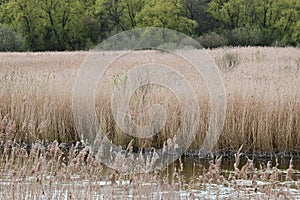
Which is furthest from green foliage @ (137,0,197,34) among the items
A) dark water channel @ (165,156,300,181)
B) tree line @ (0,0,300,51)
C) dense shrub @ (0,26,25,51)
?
dark water channel @ (165,156,300,181)

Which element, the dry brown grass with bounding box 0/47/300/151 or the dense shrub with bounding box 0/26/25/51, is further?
the dense shrub with bounding box 0/26/25/51

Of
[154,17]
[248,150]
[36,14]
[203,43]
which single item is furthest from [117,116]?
[36,14]

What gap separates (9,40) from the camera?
1608 inches

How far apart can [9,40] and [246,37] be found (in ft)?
58.6

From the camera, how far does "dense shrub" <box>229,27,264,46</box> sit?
41875 millimetres

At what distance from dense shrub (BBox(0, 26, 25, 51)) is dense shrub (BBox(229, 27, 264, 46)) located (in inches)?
644

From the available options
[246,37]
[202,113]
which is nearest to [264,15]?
[246,37]

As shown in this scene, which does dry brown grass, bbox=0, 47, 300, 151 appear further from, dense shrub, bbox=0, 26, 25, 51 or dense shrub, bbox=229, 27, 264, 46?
dense shrub, bbox=229, 27, 264, 46

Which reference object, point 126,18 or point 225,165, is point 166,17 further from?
point 225,165

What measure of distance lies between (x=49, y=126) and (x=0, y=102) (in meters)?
1.08

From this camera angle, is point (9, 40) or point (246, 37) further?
point (246, 37)

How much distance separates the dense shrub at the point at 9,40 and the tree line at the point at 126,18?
5.10 meters

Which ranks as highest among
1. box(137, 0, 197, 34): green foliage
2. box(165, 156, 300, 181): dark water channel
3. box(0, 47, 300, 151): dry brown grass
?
box(137, 0, 197, 34): green foliage

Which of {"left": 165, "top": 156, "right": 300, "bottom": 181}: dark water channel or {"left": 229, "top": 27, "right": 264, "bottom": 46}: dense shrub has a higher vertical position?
{"left": 229, "top": 27, "right": 264, "bottom": 46}: dense shrub
